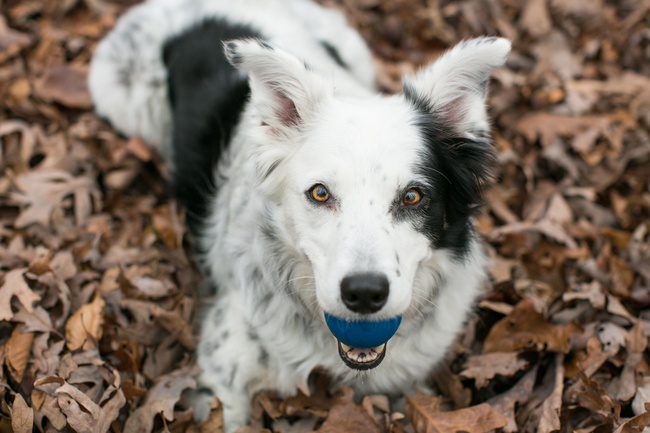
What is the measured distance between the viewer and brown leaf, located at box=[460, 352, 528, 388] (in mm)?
3596

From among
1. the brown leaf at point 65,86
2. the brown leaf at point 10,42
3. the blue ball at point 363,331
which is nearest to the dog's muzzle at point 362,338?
the blue ball at point 363,331

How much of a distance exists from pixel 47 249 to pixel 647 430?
3.50m

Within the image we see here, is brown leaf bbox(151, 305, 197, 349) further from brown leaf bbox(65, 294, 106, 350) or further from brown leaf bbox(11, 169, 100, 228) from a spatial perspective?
brown leaf bbox(11, 169, 100, 228)

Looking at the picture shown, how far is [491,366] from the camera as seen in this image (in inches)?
144

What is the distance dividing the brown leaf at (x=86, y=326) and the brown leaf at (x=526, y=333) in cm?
217

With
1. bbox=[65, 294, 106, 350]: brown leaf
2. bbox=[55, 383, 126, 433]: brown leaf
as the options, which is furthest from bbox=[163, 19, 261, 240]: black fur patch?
bbox=[55, 383, 126, 433]: brown leaf

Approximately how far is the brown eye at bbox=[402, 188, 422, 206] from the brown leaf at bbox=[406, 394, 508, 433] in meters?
1.05

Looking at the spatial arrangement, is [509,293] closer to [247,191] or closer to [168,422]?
[247,191]

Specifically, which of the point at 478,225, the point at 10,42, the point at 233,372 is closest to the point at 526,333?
the point at 478,225

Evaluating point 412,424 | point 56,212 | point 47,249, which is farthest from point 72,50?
point 412,424

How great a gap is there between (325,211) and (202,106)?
69.3 inches

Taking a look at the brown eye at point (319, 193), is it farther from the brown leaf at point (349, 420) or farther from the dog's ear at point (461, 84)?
the brown leaf at point (349, 420)

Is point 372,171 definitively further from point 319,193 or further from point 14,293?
point 14,293

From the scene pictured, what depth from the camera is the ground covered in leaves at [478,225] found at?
11.1 feet
